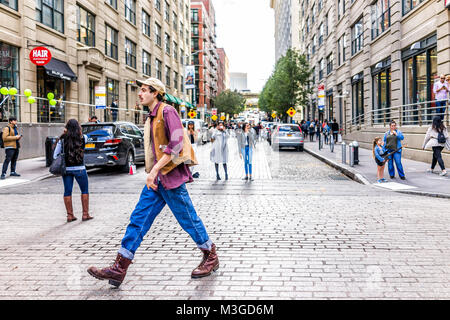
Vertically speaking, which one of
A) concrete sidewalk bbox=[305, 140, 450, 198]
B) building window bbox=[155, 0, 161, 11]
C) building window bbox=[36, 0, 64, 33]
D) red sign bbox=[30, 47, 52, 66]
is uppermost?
building window bbox=[155, 0, 161, 11]

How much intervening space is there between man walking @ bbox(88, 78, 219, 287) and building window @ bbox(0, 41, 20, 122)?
49.1 ft

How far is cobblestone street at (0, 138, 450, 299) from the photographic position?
4.04 meters

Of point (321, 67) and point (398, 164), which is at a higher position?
point (321, 67)

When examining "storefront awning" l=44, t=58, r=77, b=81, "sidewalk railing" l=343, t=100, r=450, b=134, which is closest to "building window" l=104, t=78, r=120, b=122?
"storefront awning" l=44, t=58, r=77, b=81

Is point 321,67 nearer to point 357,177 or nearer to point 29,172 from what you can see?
point 357,177

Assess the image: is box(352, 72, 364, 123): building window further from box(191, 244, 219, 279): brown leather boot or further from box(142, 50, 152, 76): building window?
box(191, 244, 219, 279): brown leather boot

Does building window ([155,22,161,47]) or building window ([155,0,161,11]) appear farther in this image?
building window ([155,22,161,47])

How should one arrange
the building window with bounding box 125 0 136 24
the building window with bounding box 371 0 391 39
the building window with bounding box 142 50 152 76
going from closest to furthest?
the building window with bounding box 371 0 391 39 < the building window with bounding box 125 0 136 24 < the building window with bounding box 142 50 152 76

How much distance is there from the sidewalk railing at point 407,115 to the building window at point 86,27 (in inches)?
669

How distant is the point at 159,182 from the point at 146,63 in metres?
37.1

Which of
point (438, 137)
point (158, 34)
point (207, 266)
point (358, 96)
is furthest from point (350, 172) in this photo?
point (158, 34)

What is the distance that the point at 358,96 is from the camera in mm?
30188

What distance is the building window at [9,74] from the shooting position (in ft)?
57.2

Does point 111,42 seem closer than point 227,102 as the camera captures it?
Yes
